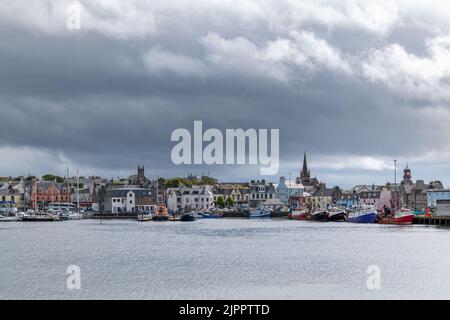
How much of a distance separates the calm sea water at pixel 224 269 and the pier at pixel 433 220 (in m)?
48.8

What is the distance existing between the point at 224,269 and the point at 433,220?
88.8 m

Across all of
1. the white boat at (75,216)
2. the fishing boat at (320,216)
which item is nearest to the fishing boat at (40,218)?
the white boat at (75,216)

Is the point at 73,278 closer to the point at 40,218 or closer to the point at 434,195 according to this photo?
the point at 40,218

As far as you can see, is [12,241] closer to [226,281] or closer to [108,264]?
[108,264]

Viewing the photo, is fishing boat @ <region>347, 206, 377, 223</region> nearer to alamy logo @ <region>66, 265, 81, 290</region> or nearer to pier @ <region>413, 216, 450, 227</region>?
pier @ <region>413, 216, 450, 227</region>

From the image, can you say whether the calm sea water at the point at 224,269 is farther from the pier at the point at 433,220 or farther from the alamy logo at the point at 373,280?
the pier at the point at 433,220

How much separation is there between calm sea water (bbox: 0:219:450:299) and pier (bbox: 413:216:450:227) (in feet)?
160

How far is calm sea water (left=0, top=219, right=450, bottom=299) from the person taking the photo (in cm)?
4244

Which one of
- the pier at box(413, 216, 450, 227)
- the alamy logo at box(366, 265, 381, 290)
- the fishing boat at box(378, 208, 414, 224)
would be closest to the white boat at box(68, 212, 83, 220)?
the fishing boat at box(378, 208, 414, 224)
